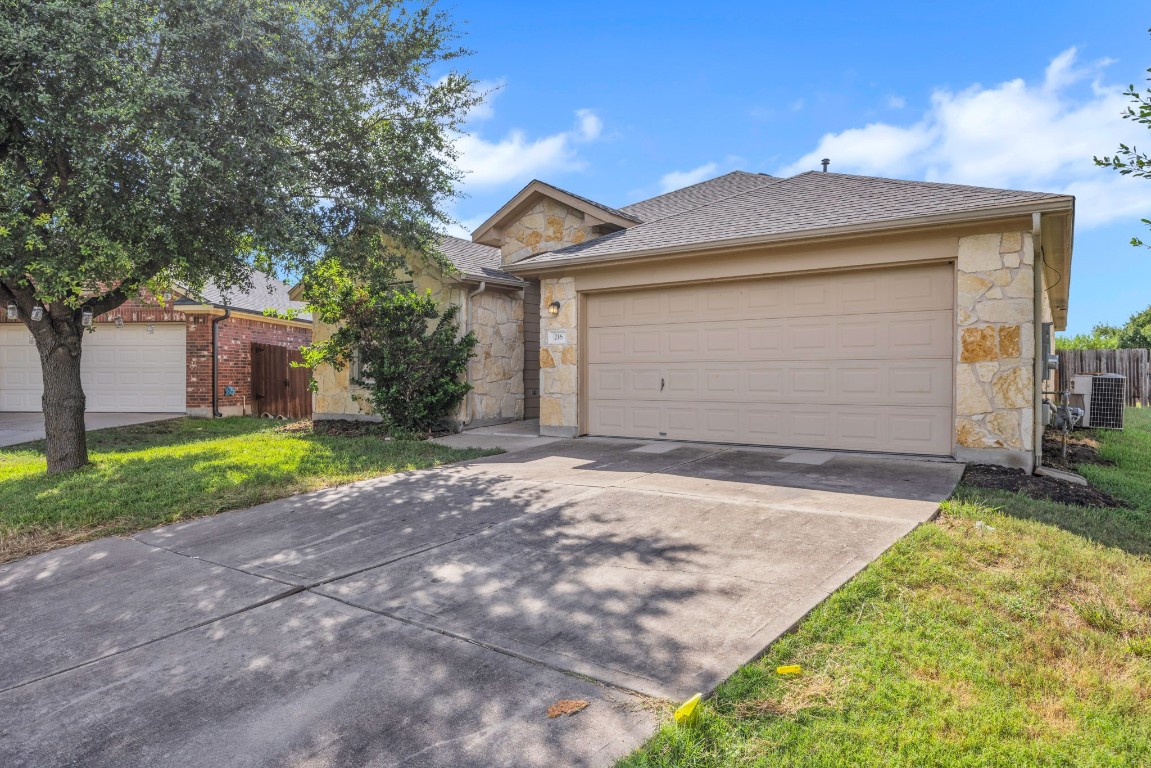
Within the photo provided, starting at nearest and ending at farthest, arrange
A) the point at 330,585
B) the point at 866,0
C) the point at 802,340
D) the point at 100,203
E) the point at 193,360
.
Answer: the point at 330,585, the point at 100,203, the point at 802,340, the point at 866,0, the point at 193,360

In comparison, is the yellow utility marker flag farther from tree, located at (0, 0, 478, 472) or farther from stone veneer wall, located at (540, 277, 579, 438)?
stone veneer wall, located at (540, 277, 579, 438)

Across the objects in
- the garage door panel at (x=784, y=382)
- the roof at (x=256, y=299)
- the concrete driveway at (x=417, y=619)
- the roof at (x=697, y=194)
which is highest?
the roof at (x=697, y=194)

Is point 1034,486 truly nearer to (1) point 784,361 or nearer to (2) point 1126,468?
(2) point 1126,468

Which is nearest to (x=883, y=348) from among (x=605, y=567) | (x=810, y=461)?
(x=810, y=461)

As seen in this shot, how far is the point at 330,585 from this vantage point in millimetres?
3967

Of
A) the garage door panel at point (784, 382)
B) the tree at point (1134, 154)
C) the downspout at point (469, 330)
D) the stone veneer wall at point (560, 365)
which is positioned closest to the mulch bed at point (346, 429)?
the downspout at point (469, 330)

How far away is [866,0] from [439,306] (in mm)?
8355

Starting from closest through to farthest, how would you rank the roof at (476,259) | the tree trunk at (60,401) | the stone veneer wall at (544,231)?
the tree trunk at (60,401) < the roof at (476,259) < the stone veneer wall at (544,231)

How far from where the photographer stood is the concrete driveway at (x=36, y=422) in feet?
40.8

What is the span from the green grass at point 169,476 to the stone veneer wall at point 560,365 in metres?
1.71

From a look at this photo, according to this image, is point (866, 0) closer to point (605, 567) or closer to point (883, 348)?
point (883, 348)

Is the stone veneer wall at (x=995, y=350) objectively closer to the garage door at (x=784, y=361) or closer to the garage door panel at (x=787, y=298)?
the garage door at (x=784, y=361)

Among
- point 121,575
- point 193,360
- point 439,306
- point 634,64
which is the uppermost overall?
point 634,64

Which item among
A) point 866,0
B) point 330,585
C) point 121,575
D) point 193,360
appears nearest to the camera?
point 330,585
